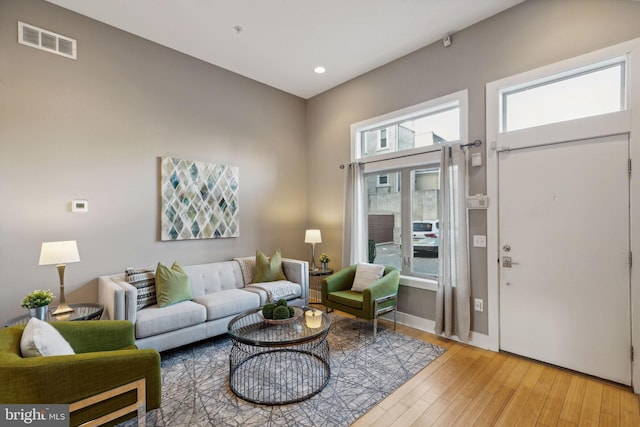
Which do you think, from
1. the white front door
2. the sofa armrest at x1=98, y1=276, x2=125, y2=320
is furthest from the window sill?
the sofa armrest at x1=98, y1=276, x2=125, y2=320

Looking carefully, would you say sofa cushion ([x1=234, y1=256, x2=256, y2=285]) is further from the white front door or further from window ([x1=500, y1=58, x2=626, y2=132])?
window ([x1=500, y1=58, x2=626, y2=132])

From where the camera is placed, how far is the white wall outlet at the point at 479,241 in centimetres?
321

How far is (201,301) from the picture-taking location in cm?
331

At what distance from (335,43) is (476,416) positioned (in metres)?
4.03

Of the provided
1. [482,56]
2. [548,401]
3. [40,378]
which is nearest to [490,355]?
[548,401]

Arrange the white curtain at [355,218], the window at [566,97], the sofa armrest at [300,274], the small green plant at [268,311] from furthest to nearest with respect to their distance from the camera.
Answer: the white curtain at [355,218]
the sofa armrest at [300,274]
the small green plant at [268,311]
the window at [566,97]

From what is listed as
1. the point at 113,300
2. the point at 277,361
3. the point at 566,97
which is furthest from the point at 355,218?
the point at 113,300

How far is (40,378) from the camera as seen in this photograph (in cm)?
145

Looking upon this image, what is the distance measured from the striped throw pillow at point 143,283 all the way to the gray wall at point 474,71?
2.69 metres

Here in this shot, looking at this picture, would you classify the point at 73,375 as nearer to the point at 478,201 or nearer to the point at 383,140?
the point at 478,201

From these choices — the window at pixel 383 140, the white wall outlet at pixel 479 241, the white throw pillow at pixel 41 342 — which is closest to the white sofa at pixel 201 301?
the white throw pillow at pixel 41 342

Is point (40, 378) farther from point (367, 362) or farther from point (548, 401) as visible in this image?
point (548, 401)

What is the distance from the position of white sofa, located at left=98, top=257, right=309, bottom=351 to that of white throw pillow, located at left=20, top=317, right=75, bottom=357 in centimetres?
90

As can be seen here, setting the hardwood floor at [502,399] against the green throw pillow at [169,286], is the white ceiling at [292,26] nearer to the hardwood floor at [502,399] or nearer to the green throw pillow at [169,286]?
the green throw pillow at [169,286]
